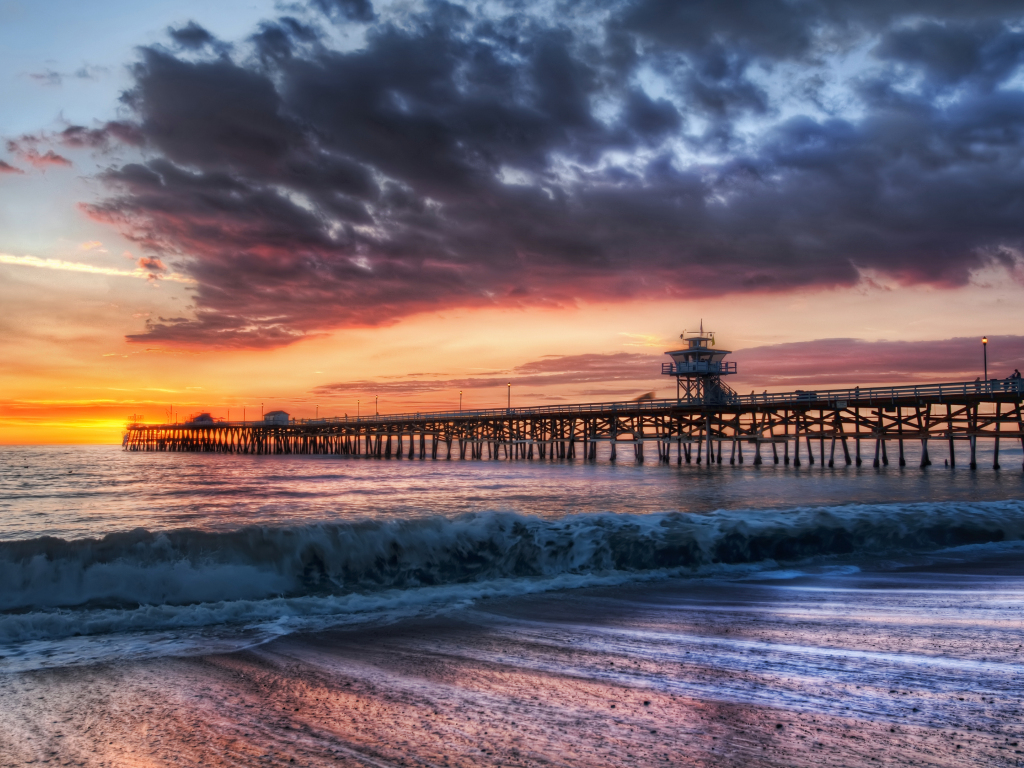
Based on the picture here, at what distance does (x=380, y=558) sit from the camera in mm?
9016

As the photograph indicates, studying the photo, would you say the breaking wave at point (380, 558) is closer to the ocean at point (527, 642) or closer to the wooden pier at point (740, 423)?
the ocean at point (527, 642)

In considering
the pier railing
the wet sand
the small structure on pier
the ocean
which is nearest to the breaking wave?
the ocean

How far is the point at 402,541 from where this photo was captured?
30.5 ft

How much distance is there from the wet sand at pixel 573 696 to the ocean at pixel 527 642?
0.07 ft

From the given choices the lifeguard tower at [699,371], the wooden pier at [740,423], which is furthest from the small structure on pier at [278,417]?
the lifeguard tower at [699,371]

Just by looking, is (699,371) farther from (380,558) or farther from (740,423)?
(380,558)

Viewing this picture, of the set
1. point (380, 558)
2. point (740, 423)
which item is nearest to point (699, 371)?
point (740, 423)

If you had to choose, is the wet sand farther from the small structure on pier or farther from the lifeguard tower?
the small structure on pier

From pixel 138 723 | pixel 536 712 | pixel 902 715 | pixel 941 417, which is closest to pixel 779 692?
pixel 902 715

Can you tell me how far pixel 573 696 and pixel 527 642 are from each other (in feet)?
4.97

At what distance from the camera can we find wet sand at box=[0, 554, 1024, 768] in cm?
325

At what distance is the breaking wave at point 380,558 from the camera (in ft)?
23.0

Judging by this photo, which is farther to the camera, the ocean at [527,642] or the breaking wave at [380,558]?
the breaking wave at [380,558]

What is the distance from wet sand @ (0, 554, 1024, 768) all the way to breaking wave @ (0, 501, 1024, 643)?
155cm
